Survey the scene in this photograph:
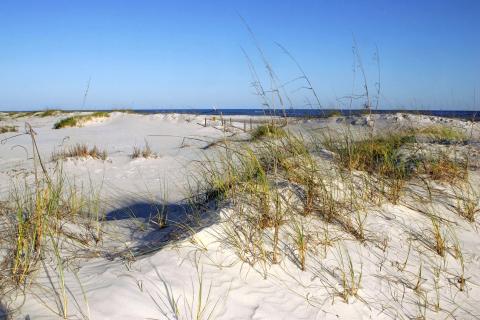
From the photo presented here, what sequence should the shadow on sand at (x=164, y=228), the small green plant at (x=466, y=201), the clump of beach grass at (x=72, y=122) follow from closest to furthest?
the shadow on sand at (x=164, y=228) < the small green plant at (x=466, y=201) < the clump of beach grass at (x=72, y=122)

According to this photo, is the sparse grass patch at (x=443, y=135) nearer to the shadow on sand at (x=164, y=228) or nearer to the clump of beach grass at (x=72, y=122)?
the shadow on sand at (x=164, y=228)

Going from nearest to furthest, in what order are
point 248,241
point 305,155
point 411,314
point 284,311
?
point 284,311
point 411,314
point 248,241
point 305,155

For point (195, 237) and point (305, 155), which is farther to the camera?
point (305, 155)

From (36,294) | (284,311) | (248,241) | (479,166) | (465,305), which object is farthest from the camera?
(479,166)

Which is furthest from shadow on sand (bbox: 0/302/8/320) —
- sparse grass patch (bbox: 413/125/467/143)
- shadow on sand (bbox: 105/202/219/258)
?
sparse grass patch (bbox: 413/125/467/143)

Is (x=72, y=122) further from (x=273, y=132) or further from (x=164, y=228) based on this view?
(x=164, y=228)

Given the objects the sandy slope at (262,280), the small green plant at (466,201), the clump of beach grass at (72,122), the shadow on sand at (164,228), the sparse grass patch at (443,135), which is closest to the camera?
the sandy slope at (262,280)

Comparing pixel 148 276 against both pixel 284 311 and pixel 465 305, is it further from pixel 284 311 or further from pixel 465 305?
pixel 465 305

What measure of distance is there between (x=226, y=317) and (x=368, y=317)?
0.69 m

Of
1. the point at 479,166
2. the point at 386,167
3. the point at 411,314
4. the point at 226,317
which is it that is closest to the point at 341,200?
the point at 386,167

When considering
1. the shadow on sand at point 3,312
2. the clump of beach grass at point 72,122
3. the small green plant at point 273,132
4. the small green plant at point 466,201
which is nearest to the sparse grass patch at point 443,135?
the small green plant at point 466,201

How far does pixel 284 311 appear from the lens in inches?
68.5

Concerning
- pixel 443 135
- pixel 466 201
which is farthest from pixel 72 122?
pixel 466 201

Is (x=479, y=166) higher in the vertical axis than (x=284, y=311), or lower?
higher
